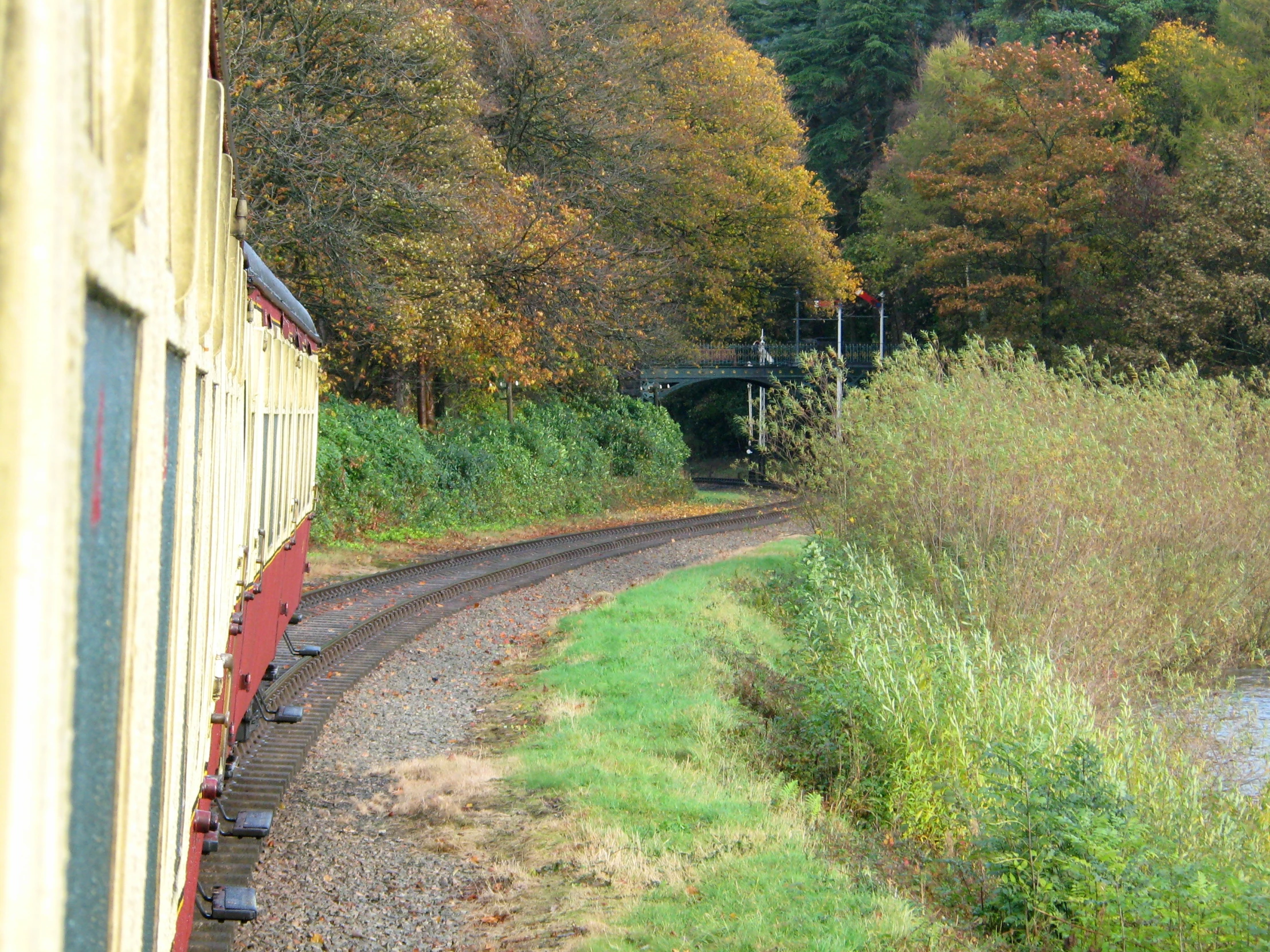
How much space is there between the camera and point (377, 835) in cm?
708

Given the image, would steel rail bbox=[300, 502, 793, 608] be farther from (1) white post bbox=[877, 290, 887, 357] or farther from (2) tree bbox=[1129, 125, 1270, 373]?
(1) white post bbox=[877, 290, 887, 357]

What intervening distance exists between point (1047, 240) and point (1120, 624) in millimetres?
26421

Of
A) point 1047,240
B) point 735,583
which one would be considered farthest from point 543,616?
point 1047,240

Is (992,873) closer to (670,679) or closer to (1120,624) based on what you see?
(670,679)

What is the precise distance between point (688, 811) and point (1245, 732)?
5.31 metres

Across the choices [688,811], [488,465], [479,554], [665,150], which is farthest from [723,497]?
[688,811]

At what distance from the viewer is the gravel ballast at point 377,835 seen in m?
5.77

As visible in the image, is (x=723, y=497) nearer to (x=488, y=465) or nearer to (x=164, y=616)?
(x=488, y=465)

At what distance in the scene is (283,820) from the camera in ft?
23.4

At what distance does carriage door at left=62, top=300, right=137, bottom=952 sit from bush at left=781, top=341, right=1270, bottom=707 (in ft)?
33.1

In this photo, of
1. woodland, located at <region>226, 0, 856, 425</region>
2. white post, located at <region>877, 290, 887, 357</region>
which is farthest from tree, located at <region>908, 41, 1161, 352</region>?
white post, located at <region>877, 290, 887, 357</region>

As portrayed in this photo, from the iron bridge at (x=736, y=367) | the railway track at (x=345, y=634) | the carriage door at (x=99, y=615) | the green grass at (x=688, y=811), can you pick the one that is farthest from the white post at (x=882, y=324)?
the carriage door at (x=99, y=615)

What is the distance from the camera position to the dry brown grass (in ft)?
24.6

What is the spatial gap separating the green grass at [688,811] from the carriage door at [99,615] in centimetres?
442
